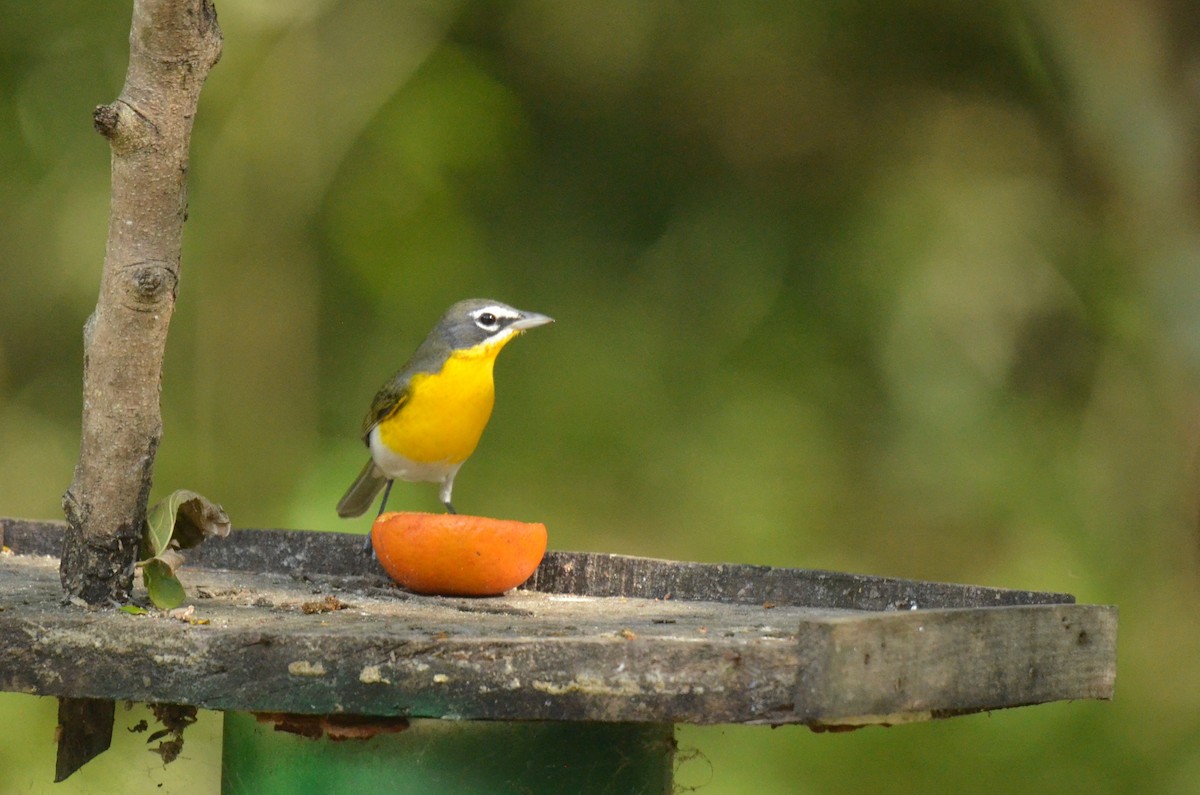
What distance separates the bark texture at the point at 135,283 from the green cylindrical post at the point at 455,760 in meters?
0.35

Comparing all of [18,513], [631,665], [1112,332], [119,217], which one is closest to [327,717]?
[631,665]

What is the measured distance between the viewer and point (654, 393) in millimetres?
6469

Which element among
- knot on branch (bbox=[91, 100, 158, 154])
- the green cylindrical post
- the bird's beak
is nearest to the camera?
the green cylindrical post

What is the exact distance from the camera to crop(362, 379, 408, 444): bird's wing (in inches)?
163

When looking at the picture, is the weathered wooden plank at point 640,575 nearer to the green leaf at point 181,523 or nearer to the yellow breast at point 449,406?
the green leaf at point 181,523

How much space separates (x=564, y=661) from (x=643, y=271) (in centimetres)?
491

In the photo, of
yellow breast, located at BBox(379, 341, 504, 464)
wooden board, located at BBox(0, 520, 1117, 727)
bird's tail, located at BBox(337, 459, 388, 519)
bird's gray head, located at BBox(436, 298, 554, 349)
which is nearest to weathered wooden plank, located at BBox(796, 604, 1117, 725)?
wooden board, located at BBox(0, 520, 1117, 727)

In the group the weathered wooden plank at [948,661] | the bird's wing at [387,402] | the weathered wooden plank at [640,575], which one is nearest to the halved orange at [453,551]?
the weathered wooden plank at [640,575]

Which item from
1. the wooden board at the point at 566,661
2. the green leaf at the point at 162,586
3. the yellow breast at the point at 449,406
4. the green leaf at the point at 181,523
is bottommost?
the wooden board at the point at 566,661

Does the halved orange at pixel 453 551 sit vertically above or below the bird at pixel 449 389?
below

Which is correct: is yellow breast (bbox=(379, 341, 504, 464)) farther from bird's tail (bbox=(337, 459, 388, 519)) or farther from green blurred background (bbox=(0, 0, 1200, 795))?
green blurred background (bbox=(0, 0, 1200, 795))

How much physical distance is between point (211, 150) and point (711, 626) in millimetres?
4627

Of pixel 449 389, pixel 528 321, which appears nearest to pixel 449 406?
pixel 449 389

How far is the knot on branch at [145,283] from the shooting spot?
7.56ft
